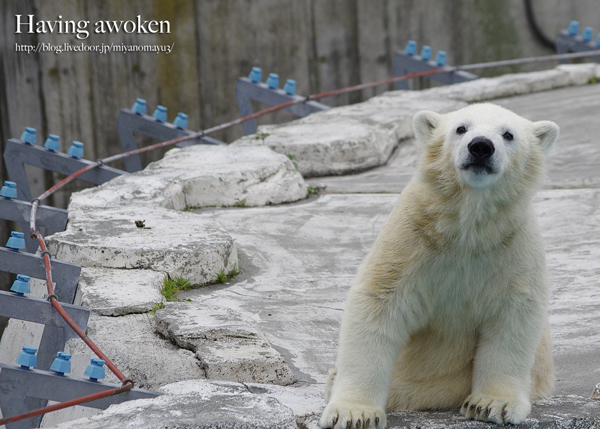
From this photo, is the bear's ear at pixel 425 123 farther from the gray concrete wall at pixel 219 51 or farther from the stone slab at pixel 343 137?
the gray concrete wall at pixel 219 51

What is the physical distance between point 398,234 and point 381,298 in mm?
186

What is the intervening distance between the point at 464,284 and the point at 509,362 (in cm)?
23

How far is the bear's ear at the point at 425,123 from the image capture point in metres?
2.23

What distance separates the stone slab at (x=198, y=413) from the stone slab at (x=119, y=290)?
36.0 inches

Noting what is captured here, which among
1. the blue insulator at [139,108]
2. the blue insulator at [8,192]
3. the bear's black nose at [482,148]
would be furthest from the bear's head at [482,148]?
the blue insulator at [139,108]

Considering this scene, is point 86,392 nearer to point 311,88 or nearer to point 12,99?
point 12,99

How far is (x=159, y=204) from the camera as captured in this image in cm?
414

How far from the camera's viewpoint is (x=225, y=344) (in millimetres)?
2652

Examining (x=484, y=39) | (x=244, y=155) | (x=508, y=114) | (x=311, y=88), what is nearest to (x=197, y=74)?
(x=311, y=88)

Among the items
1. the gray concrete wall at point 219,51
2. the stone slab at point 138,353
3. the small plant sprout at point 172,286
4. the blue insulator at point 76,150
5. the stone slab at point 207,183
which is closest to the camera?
the stone slab at point 138,353

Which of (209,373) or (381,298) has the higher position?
(381,298)

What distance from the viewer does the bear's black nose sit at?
6.33ft

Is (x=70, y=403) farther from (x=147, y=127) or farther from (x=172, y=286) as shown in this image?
(x=147, y=127)

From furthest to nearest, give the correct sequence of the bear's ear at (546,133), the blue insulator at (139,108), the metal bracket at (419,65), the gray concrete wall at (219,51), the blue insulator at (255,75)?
the metal bracket at (419,65) → the gray concrete wall at (219,51) → the blue insulator at (255,75) → the blue insulator at (139,108) → the bear's ear at (546,133)
